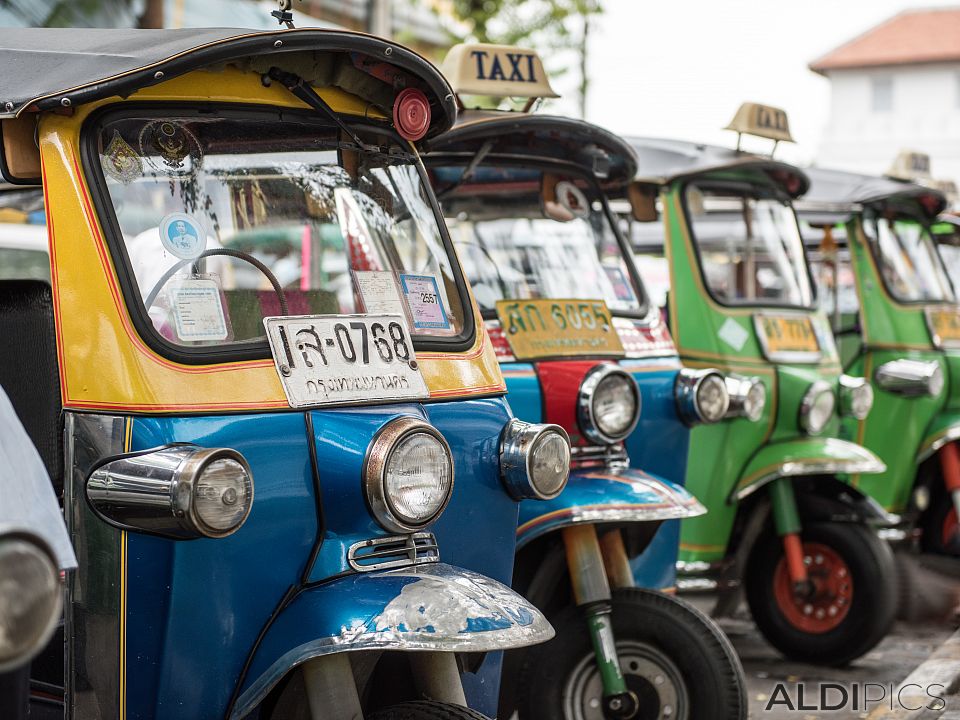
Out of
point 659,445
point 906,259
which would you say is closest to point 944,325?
point 906,259

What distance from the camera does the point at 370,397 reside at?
2.95 m

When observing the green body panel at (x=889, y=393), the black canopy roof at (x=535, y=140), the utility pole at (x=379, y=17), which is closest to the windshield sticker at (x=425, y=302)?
the black canopy roof at (x=535, y=140)

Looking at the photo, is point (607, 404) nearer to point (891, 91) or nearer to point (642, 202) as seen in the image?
point (642, 202)

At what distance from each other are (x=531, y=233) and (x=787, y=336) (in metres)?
1.75

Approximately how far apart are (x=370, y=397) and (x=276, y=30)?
0.86 metres

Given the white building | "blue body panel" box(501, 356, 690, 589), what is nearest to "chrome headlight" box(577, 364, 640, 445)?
"blue body panel" box(501, 356, 690, 589)

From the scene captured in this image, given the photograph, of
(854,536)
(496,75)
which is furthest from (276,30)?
(854,536)

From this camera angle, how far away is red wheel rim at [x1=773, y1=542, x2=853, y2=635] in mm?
5812

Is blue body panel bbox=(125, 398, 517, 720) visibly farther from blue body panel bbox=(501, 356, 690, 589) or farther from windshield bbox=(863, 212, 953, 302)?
windshield bbox=(863, 212, 953, 302)

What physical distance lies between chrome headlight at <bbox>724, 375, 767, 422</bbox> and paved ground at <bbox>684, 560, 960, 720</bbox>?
120cm

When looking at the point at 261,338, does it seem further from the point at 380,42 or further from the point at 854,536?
the point at 854,536

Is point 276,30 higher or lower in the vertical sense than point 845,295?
higher

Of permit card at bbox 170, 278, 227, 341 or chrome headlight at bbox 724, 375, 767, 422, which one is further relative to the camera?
chrome headlight at bbox 724, 375, 767, 422

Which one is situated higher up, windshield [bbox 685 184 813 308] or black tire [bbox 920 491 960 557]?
windshield [bbox 685 184 813 308]
